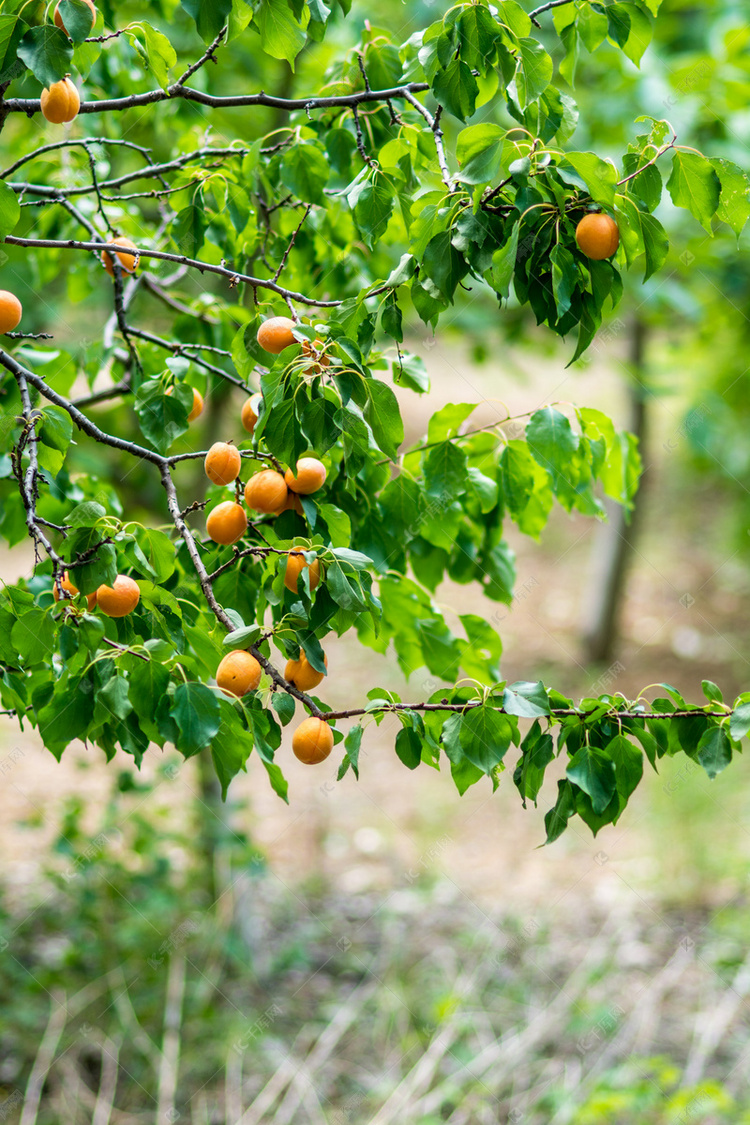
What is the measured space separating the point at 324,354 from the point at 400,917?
3521 mm

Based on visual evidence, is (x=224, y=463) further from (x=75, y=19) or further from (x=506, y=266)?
(x=75, y=19)

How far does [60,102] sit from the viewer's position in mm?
1288

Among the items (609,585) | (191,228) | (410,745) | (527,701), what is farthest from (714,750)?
(609,585)

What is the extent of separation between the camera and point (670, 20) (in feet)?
15.9

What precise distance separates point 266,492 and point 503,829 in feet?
14.5

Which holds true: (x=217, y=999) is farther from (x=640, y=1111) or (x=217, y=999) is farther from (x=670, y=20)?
(x=670, y=20)

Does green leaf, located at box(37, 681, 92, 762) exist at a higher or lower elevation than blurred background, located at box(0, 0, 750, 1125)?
higher

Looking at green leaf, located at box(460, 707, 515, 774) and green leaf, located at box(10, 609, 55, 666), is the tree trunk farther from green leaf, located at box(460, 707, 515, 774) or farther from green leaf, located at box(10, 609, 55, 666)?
green leaf, located at box(10, 609, 55, 666)

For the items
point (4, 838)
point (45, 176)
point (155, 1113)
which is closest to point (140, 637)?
point (45, 176)

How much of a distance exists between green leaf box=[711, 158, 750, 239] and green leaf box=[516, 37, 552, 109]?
0.25m

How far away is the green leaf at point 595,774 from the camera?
44.4 inches

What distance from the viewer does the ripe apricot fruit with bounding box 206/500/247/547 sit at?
123cm

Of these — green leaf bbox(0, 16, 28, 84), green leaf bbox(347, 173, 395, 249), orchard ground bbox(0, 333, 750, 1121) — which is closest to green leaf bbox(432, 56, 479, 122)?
green leaf bbox(347, 173, 395, 249)

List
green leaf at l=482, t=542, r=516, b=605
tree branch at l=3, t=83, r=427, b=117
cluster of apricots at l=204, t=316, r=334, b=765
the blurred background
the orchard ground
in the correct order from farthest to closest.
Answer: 1. the orchard ground
2. the blurred background
3. green leaf at l=482, t=542, r=516, b=605
4. tree branch at l=3, t=83, r=427, b=117
5. cluster of apricots at l=204, t=316, r=334, b=765
